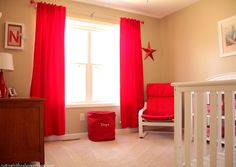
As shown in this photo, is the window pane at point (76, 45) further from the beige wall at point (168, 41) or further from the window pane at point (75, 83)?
the beige wall at point (168, 41)

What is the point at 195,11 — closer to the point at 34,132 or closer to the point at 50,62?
the point at 50,62

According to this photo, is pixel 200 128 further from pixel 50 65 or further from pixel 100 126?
pixel 50 65

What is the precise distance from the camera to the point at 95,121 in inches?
125

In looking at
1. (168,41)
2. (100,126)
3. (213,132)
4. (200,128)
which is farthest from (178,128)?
(168,41)

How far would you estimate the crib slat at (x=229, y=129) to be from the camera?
114cm

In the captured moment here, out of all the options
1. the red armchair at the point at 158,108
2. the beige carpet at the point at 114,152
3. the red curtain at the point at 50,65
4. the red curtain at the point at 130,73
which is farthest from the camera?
the red curtain at the point at 130,73

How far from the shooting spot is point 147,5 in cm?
370

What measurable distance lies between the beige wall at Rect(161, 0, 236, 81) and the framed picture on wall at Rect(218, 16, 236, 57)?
7 cm

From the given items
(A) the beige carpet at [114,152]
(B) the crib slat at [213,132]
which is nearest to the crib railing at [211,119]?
(B) the crib slat at [213,132]

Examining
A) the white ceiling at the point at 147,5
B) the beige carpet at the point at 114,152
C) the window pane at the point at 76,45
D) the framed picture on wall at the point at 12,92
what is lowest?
the beige carpet at the point at 114,152

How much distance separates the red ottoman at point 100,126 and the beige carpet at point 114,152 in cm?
11

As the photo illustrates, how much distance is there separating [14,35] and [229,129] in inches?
117

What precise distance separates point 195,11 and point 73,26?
2.15 meters

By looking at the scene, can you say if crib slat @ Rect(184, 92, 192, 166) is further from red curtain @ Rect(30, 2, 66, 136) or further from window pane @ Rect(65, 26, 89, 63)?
window pane @ Rect(65, 26, 89, 63)
